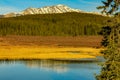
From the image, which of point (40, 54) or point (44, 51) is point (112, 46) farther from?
point (44, 51)

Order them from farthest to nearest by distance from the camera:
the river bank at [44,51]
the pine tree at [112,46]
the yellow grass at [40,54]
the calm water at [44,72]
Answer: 1. the river bank at [44,51]
2. the yellow grass at [40,54]
3. the calm water at [44,72]
4. the pine tree at [112,46]

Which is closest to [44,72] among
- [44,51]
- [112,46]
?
[112,46]

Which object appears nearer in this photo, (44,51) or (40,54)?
(40,54)

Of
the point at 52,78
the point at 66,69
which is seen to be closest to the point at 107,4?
the point at 52,78

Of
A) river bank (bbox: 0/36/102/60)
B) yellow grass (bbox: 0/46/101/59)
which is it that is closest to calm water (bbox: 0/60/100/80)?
yellow grass (bbox: 0/46/101/59)

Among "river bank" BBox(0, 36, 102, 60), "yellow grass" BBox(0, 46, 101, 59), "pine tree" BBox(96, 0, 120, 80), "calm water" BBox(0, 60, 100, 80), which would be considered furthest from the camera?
"river bank" BBox(0, 36, 102, 60)

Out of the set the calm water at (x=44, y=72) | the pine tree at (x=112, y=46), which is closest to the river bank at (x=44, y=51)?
the calm water at (x=44, y=72)

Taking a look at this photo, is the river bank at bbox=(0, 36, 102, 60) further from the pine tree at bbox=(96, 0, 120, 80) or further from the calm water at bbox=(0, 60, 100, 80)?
the pine tree at bbox=(96, 0, 120, 80)

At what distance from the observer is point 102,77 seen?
32000 mm

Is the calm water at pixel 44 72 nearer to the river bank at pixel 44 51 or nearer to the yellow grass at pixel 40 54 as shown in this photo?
the yellow grass at pixel 40 54

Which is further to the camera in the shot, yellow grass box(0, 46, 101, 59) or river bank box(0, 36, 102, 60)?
river bank box(0, 36, 102, 60)

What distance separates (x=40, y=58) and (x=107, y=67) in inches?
2304

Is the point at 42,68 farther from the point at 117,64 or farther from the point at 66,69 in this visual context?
the point at 117,64

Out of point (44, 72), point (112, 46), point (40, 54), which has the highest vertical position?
point (112, 46)
